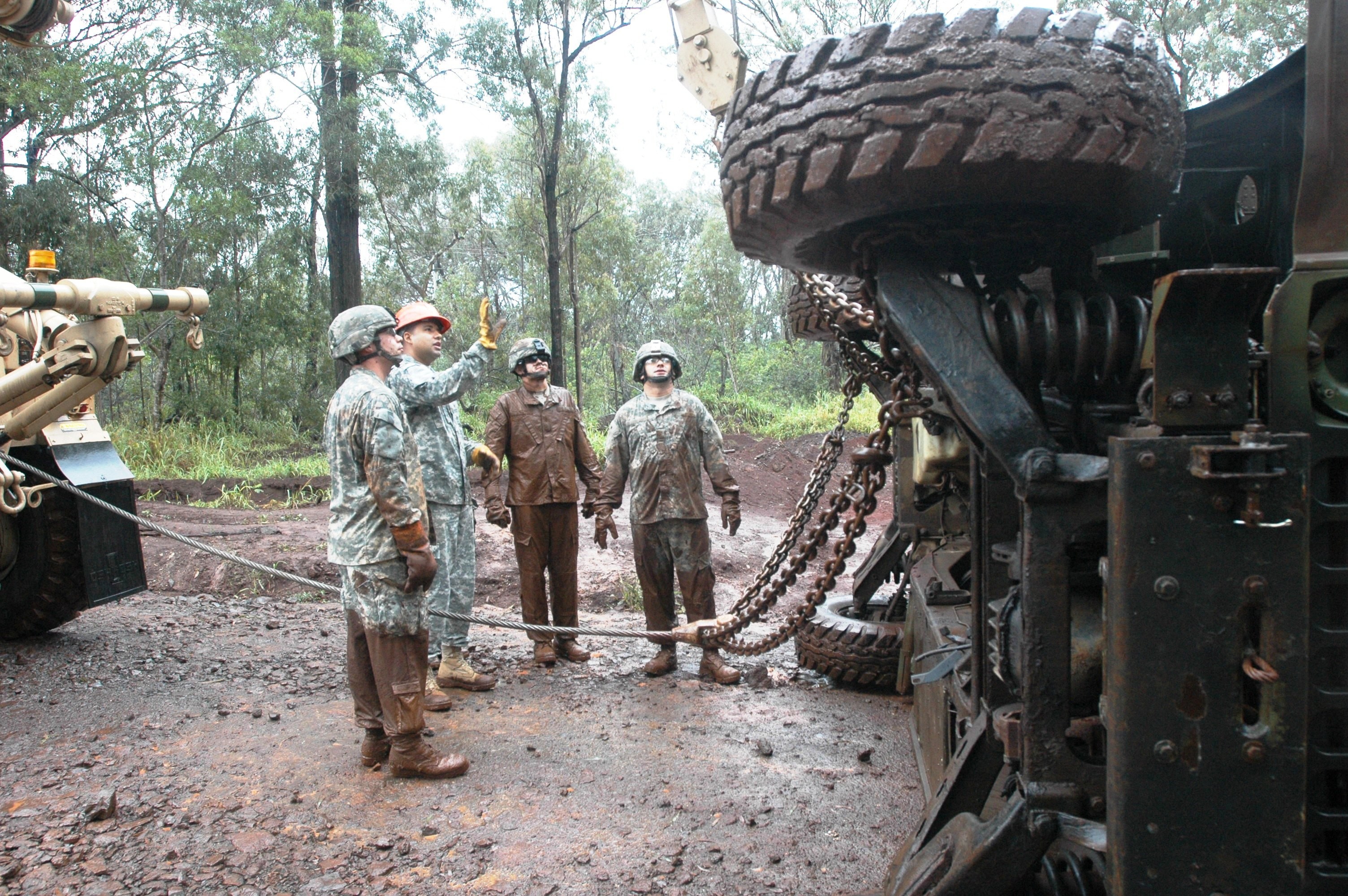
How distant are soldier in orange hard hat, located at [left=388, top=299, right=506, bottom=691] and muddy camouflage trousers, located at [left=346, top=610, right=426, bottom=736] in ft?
3.09

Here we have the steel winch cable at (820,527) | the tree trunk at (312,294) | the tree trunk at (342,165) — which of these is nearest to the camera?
the steel winch cable at (820,527)

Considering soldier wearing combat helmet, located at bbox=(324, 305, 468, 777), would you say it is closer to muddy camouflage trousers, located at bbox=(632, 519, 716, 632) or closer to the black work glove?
the black work glove

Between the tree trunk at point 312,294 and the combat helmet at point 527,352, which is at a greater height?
the tree trunk at point 312,294

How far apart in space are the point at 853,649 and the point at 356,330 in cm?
292

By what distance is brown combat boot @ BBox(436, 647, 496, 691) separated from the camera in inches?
211

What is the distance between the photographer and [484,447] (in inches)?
222

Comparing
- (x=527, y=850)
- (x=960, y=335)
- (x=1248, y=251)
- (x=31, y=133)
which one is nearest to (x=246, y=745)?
(x=527, y=850)

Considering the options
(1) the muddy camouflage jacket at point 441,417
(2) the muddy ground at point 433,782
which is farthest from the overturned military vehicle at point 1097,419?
(1) the muddy camouflage jacket at point 441,417

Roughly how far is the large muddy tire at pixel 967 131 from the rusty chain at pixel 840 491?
1.16ft

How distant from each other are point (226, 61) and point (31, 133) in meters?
4.25

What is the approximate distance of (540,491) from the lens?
230 inches

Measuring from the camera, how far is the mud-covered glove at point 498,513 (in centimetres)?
583

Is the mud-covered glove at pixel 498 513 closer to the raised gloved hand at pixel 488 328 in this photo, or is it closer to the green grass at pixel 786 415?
the raised gloved hand at pixel 488 328

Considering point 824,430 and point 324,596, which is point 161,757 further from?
point 824,430
